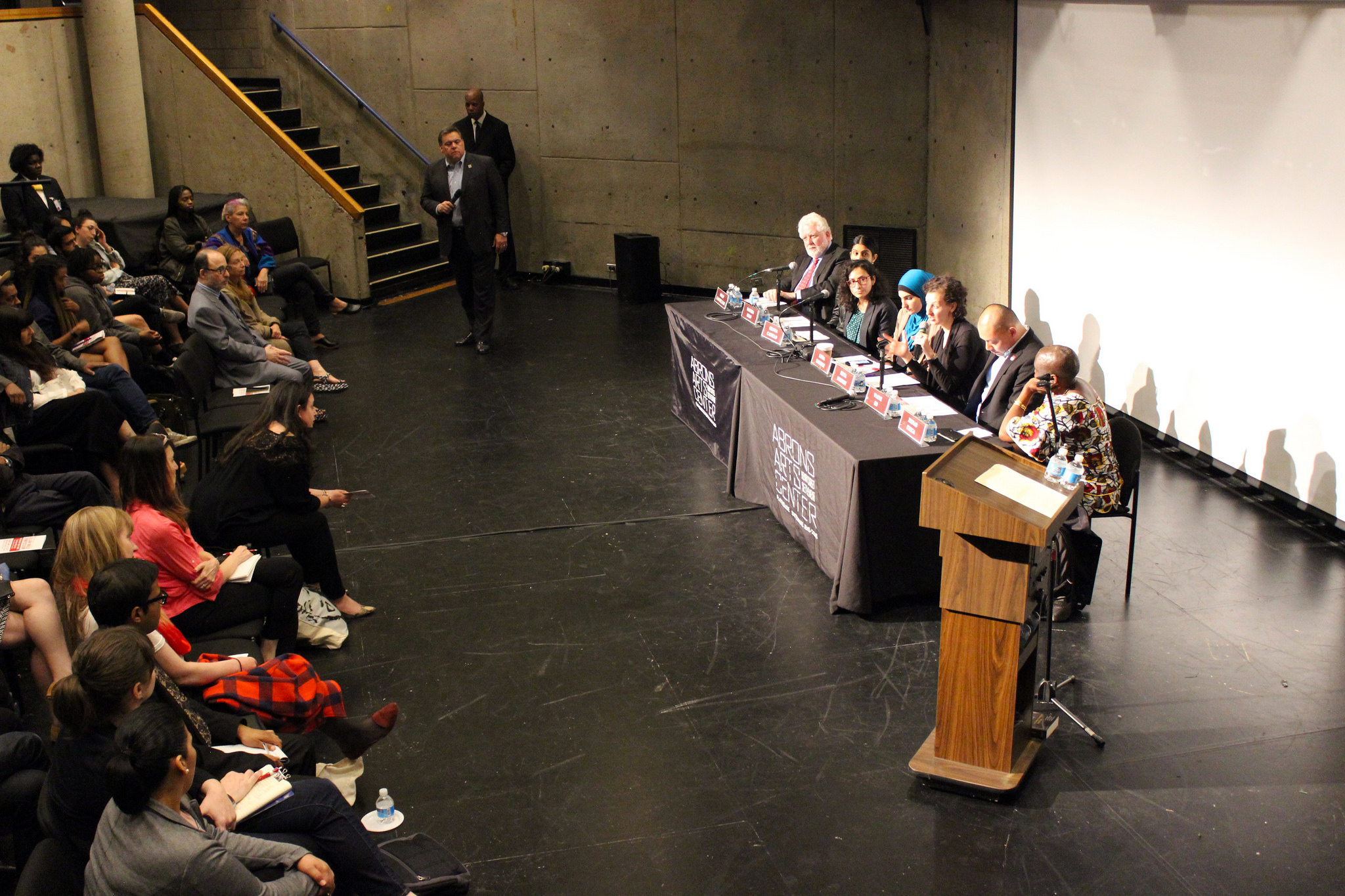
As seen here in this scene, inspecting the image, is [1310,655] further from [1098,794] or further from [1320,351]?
[1320,351]

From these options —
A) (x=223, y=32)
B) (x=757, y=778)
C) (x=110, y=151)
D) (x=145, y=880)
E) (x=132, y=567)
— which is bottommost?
(x=757, y=778)

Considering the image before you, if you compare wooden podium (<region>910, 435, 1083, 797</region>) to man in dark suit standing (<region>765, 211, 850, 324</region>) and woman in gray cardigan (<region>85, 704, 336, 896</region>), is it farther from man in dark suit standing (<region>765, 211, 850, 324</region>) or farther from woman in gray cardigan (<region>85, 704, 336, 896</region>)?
man in dark suit standing (<region>765, 211, 850, 324</region>)

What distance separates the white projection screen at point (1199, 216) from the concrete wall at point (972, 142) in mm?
241

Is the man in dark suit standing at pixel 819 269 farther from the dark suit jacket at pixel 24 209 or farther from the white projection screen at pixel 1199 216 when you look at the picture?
the dark suit jacket at pixel 24 209

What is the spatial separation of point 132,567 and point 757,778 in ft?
6.48

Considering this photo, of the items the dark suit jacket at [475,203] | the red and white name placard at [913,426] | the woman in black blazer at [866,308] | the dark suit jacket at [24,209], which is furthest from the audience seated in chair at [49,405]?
the woman in black blazer at [866,308]

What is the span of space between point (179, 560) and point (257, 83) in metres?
8.86

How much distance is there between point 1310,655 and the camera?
418 centimetres

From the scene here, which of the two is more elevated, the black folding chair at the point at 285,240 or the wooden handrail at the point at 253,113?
the wooden handrail at the point at 253,113

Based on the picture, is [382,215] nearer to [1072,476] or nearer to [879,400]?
[879,400]

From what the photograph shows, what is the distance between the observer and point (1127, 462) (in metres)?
4.54

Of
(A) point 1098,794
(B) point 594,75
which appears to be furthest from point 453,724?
(B) point 594,75

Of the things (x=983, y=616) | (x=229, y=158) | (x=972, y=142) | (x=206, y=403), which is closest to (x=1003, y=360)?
(x=983, y=616)

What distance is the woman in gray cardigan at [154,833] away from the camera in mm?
2357
